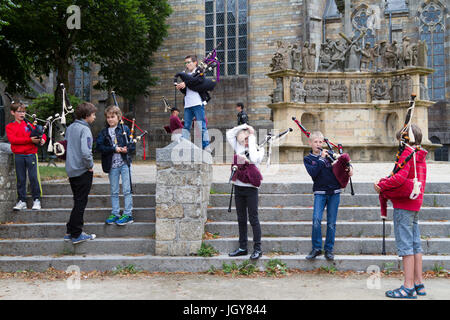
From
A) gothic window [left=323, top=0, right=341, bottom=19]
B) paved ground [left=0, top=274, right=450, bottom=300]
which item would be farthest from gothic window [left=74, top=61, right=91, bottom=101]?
paved ground [left=0, top=274, right=450, bottom=300]

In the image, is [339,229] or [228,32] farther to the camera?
[228,32]

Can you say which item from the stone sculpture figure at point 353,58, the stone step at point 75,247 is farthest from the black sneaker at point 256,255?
the stone sculpture figure at point 353,58

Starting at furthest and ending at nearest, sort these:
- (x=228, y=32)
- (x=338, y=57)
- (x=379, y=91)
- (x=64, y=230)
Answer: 1. (x=228, y=32)
2. (x=338, y=57)
3. (x=379, y=91)
4. (x=64, y=230)

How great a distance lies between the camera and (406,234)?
530cm

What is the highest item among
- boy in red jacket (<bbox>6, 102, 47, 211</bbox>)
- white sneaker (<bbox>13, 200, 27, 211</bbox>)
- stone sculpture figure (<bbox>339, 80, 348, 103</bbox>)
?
stone sculpture figure (<bbox>339, 80, 348, 103</bbox>)

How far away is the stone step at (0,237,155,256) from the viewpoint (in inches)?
278

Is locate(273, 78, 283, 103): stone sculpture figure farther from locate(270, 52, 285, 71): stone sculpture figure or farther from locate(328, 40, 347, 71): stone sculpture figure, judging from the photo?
locate(328, 40, 347, 71): stone sculpture figure

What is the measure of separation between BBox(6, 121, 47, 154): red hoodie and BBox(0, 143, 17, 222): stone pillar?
0.59ft

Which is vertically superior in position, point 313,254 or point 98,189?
point 98,189

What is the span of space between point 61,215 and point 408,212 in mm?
5498

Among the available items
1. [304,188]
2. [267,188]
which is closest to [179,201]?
[267,188]

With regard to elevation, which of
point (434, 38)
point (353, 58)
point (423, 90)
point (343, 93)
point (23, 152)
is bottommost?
point (23, 152)

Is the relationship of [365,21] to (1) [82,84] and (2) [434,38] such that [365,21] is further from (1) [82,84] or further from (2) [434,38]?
(1) [82,84]
